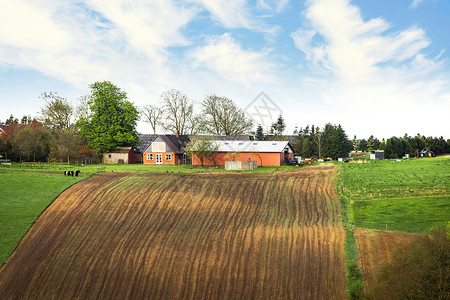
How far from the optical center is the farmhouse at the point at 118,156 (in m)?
53.6

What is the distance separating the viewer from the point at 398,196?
87.9 ft

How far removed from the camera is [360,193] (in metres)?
28.0

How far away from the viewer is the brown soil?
1667 cm

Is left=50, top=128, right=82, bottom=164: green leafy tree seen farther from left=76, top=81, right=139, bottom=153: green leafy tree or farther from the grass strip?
the grass strip

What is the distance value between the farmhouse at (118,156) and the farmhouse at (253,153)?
1227 cm

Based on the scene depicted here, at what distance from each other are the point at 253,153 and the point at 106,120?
24723 mm

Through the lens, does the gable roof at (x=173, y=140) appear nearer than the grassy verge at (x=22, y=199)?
No

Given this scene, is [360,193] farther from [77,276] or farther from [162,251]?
[77,276]

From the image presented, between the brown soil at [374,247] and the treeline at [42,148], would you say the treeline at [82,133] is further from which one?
the brown soil at [374,247]

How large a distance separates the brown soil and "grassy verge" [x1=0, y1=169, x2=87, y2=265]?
799 inches

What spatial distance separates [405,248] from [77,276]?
53.8ft

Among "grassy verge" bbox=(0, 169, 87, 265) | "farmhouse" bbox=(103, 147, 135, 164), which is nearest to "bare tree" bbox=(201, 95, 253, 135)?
"farmhouse" bbox=(103, 147, 135, 164)

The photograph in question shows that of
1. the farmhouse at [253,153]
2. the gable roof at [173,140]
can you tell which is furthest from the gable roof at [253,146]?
the gable roof at [173,140]

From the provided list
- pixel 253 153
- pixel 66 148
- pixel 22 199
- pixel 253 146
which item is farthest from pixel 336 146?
pixel 22 199
